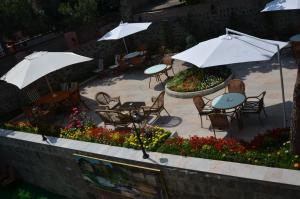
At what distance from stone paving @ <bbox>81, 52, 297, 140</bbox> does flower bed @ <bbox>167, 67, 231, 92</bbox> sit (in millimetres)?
467

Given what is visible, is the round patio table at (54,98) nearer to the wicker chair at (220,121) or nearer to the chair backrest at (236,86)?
the chair backrest at (236,86)

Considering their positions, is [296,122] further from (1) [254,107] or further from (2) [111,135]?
(2) [111,135]

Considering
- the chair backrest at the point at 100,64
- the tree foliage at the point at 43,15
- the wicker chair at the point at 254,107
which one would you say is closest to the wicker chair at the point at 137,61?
the chair backrest at the point at 100,64

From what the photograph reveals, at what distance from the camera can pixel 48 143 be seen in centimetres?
1077

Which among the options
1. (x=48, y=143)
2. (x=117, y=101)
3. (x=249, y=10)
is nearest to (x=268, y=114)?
(x=117, y=101)

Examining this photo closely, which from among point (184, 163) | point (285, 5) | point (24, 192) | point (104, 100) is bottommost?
point (24, 192)

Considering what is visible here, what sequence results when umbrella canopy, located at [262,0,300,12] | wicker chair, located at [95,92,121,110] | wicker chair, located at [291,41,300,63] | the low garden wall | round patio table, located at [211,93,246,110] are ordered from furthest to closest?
wicker chair, located at [95,92,121,110], wicker chair, located at [291,41,300,63], umbrella canopy, located at [262,0,300,12], round patio table, located at [211,93,246,110], the low garden wall

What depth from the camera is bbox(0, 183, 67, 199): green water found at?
40.4 ft

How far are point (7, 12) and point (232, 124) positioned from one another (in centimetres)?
1428

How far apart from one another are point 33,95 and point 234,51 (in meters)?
10.6

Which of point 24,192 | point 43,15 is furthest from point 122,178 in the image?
point 43,15

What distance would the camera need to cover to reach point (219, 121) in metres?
9.67

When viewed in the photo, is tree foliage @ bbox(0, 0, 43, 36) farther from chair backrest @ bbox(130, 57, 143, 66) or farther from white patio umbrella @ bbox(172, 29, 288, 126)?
white patio umbrella @ bbox(172, 29, 288, 126)

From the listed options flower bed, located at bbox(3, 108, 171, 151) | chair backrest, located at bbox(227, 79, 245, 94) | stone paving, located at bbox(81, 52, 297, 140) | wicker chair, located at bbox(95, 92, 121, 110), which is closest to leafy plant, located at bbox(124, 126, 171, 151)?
flower bed, located at bbox(3, 108, 171, 151)
